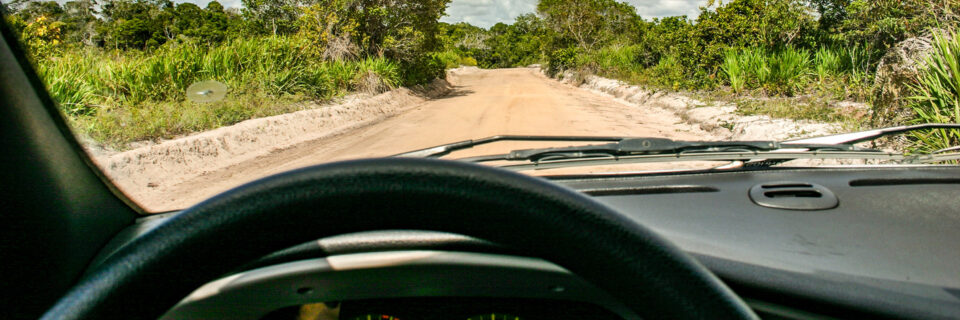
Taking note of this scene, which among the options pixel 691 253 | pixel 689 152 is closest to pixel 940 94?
pixel 689 152

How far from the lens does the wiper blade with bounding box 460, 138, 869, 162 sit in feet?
7.58

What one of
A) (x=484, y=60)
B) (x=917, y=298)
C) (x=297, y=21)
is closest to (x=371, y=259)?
(x=917, y=298)

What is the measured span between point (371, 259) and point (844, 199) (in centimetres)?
145

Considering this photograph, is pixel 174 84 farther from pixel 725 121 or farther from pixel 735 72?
pixel 735 72

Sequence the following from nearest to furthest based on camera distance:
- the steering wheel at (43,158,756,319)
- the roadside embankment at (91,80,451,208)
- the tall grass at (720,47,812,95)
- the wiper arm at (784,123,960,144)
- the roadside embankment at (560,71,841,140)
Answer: the steering wheel at (43,158,756,319), the wiper arm at (784,123,960,144), the roadside embankment at (91,80,451,208), the roadside embankment at (560,71,841,140), the tall grass at (720,47,812,95)

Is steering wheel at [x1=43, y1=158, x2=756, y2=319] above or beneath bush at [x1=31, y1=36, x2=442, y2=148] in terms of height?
above

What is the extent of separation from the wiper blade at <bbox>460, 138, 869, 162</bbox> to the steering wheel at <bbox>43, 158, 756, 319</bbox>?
5.27 feet

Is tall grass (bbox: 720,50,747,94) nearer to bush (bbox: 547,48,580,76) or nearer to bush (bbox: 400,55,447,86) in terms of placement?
bush (bbox: 400,55,447,86)

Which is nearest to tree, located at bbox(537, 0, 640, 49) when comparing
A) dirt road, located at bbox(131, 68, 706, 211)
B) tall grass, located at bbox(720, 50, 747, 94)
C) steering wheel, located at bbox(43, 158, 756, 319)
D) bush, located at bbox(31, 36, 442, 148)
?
tall grass, located at bbox(720, 50, 747, 94)

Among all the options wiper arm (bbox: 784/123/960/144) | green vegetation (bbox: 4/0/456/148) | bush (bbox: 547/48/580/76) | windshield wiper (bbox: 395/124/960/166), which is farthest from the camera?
bush (bbox: 547/48/580/76)

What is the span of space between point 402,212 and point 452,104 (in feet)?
44.4

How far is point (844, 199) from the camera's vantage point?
1.75 metres

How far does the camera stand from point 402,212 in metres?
0.70

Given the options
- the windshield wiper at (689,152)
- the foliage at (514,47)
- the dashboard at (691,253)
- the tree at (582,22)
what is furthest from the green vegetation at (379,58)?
the foliage at (514,47)
